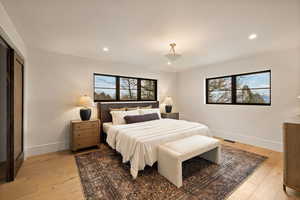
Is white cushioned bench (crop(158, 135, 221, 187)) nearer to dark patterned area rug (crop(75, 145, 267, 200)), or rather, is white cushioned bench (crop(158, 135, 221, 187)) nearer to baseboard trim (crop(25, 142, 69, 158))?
dark patterned area rug (crop(75, 145, 267, 200))

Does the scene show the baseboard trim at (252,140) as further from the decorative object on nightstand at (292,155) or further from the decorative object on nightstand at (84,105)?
the decorative object on nightstand at (84,105)

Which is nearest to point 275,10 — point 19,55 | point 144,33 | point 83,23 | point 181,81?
point 144,33

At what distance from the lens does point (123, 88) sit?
4273mm

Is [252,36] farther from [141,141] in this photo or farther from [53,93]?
[53,93]

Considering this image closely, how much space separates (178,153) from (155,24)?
199 centimetres

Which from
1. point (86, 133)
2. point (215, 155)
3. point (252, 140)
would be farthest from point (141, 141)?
point (252, 140)

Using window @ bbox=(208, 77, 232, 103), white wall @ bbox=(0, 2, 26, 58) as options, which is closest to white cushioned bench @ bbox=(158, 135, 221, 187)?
window @ bbox=(208, 77, 232, 103)

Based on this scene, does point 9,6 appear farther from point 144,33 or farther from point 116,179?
point 116,179

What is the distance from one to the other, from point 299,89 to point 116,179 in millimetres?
4154

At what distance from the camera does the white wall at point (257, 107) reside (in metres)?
2.94

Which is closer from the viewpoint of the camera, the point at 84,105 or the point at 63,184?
the point at 63,184

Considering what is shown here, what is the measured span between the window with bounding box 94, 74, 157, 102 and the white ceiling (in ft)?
3.46

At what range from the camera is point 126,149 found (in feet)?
7.61

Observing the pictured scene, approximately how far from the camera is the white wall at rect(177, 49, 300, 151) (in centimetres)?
294
